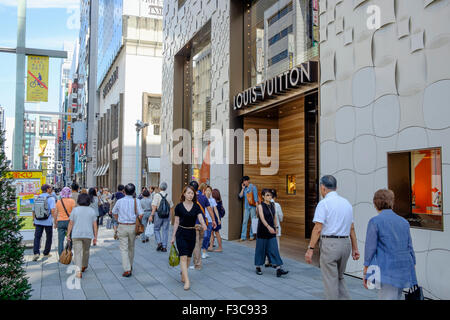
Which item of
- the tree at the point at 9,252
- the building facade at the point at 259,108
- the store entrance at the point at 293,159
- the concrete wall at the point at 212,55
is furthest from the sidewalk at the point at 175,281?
the concrete wall at the point at 212,55

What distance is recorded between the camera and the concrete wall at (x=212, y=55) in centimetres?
1408

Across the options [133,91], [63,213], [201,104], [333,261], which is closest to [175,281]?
[333,261]

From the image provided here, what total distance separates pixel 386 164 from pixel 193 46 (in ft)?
43.9

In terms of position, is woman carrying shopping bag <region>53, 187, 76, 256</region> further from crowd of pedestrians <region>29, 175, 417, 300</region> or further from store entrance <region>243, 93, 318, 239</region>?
store entrance <region>243, 93, 318, 239</region>

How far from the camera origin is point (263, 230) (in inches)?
320

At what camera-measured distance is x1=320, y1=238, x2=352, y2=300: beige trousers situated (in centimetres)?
498

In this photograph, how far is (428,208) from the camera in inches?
267

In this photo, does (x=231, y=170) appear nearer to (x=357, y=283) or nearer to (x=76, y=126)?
(x=357, y=283)

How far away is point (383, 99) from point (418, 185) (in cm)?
166

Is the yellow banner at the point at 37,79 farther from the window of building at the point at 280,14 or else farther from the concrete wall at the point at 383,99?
the concrete wall at the point at 383,99

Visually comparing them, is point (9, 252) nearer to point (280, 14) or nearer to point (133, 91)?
point (280, 14)

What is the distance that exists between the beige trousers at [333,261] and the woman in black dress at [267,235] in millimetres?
2903

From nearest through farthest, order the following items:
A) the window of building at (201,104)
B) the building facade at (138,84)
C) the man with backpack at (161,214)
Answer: the man with backpack at (161,214) < the window of building at (201,104) < the building facade at (138,84)

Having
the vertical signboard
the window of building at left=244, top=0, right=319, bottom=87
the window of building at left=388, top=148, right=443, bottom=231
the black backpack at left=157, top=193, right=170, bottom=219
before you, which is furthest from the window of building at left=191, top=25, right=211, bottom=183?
the window of building at left=388, top=148, right=443, bottom=231
